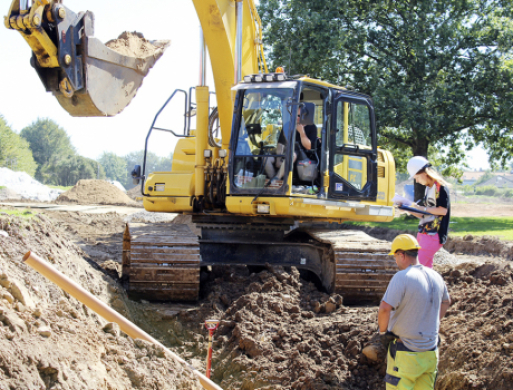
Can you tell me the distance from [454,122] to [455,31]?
10.00 ft

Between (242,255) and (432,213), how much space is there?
366 centimetres

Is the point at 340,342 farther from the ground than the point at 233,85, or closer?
closer

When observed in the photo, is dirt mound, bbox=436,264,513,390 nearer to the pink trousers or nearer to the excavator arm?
the pink trousers

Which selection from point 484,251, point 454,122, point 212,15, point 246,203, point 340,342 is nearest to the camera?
point 340,342

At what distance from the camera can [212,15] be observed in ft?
24.3

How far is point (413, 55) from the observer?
1747 centimetres

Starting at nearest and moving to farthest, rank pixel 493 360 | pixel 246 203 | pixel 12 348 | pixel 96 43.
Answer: pixel 12 348 → pixel 493 360 → pixel 96 43 → pixel 246 203

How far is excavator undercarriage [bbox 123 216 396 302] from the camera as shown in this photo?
695cm

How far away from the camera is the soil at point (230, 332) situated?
3.62 m

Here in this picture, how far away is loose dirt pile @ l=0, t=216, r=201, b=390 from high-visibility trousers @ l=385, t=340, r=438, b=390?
62.9 inches

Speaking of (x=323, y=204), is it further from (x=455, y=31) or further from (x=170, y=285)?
(x=455, y=31)

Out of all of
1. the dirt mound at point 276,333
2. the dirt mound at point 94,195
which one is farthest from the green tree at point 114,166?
the dirt mound at point 276,333

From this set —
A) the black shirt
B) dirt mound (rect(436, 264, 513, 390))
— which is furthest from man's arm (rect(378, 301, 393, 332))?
the black shirt

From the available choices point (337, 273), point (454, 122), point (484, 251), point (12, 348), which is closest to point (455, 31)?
point (454, 122)
